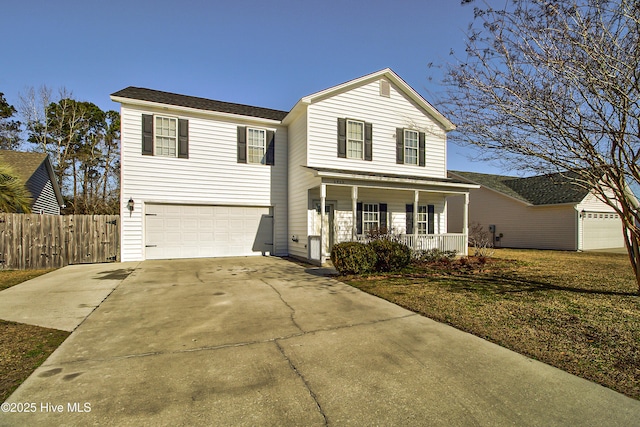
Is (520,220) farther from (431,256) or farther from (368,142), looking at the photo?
(368,142)

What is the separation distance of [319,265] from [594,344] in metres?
7.49

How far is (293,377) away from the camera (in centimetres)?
299

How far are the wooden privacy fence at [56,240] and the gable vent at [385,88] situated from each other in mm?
11605

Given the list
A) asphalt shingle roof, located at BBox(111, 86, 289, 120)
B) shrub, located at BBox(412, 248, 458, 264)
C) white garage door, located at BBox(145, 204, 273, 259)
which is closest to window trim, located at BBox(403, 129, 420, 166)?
shrub, located at BBox(412, 248, 458, 264)

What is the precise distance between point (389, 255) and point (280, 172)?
6958 mm

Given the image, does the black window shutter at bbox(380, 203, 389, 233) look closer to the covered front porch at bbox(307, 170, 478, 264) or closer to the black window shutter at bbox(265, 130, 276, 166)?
the covered front porch at bbox(307, 170, 478, 264)

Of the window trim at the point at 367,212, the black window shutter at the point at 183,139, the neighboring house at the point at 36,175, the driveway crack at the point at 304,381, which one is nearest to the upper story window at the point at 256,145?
the black window shutter at the point at 183,139

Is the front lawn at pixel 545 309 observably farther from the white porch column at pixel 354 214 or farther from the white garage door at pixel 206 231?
the white garage door at pixel 206 231

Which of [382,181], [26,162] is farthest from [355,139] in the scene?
[26,162]

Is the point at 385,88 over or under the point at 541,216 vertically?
over

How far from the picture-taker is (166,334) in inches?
164

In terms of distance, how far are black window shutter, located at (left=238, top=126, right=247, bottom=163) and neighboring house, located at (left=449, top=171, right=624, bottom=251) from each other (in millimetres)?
16394

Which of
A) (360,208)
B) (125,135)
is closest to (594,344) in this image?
(360,208)

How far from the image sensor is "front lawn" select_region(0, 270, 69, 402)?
2908 millimetres
